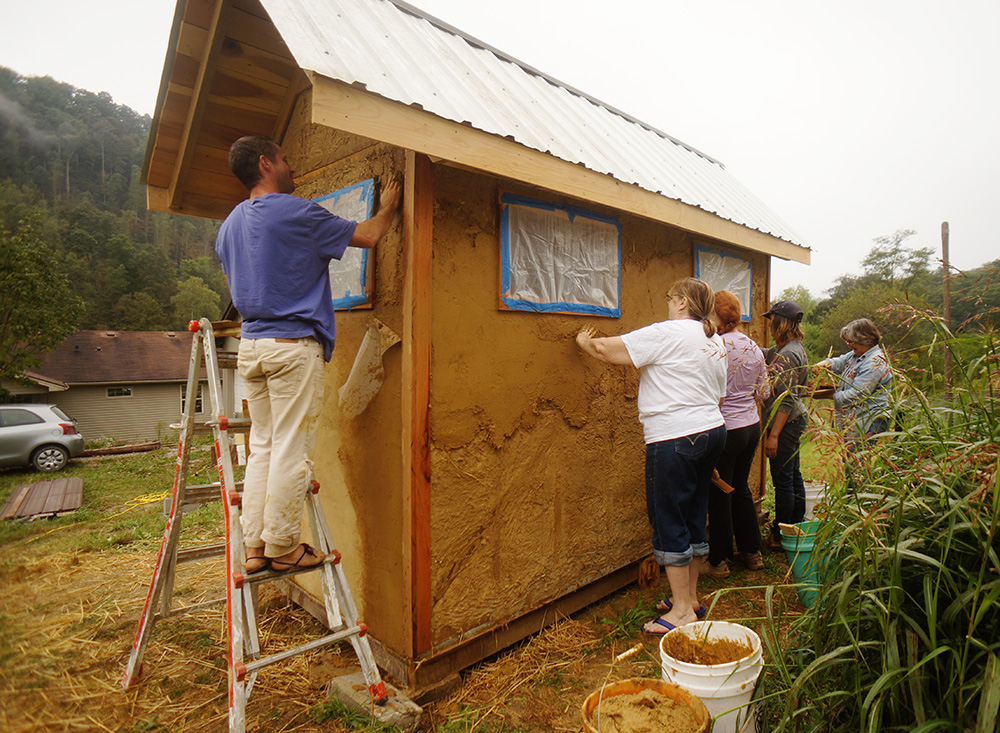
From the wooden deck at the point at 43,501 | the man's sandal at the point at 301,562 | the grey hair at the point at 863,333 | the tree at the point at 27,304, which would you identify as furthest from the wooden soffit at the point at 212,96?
the tree at the point at 27,304

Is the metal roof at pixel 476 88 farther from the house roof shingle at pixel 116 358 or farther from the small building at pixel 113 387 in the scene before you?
the house roof shingle at pixel 116 358

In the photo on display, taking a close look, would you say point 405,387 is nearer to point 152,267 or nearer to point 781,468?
point 781,468

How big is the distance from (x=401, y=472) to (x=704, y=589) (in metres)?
2.76

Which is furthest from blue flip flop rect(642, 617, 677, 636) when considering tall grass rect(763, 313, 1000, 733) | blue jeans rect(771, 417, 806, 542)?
blue jeans rect(771, 417, 806, 542)

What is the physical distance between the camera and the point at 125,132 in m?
75.3

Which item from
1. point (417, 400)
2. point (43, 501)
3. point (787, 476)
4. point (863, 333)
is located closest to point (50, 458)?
point (43, 501)

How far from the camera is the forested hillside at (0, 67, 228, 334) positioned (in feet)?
161

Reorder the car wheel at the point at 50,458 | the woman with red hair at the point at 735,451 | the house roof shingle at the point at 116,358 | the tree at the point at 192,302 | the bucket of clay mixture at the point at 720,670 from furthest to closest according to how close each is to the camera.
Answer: the tree at the point at 192,302, the house roof shingle at the point at 116,358, the car wheel at the point at 50,458, the woman with red hair at the point at 735,451, the bucket of clay mixture at the point at 720,670

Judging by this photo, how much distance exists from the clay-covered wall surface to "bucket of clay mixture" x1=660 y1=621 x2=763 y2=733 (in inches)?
47.0

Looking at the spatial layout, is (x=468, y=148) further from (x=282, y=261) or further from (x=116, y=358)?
(x=116, y=358)

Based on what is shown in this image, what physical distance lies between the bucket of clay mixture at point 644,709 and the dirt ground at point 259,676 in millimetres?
419

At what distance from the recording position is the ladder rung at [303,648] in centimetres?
237

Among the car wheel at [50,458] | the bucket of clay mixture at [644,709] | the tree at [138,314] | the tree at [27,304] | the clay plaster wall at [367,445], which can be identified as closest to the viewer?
the bucket of clay mixture at [644,709]

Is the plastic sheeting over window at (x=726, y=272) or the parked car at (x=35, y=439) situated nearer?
the plastic sheeting over window at (x=726, y=272)
